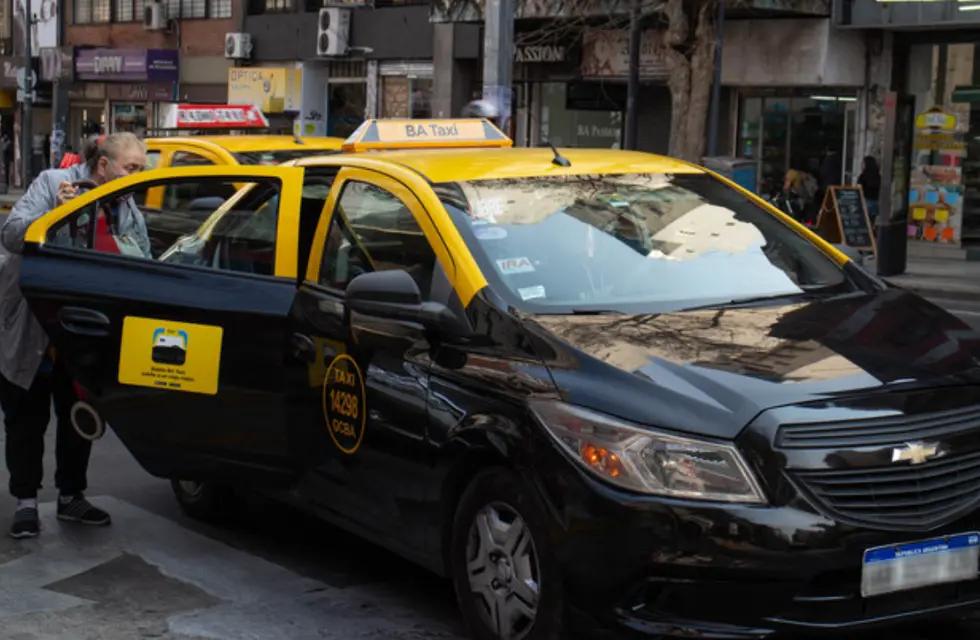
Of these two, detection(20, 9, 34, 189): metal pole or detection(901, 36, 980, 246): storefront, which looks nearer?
detection(901, 36, 980, 246): storefront

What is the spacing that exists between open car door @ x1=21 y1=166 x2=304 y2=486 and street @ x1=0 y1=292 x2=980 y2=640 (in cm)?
41

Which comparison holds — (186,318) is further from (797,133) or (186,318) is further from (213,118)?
(797,133)

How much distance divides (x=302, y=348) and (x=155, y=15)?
118 feet

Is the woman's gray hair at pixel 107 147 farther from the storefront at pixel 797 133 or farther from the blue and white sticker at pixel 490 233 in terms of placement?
the storefront at pixel 797 133

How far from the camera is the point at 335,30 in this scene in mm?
33594

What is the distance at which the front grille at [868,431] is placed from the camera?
418 cm

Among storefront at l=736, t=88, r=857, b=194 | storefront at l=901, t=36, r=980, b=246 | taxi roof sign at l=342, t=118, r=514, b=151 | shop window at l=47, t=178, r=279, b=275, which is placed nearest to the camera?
shop window at l=47, t=178, r=279, b=275

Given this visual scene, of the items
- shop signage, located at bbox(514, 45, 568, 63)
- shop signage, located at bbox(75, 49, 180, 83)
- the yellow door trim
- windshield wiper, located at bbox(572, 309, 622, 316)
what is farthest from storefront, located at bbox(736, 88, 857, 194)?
windshield wiper, located at bbox(572, 309, 622, 316)

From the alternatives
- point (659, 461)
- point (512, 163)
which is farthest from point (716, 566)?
point (512, 163)

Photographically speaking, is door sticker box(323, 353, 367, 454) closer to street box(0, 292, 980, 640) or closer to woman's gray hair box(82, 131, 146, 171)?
street box(0, 292, 980, 640)

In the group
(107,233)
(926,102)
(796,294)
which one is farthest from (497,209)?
(926,102)

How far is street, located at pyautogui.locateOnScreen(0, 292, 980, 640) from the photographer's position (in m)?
5.25

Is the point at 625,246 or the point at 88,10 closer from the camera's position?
the point at 625,246

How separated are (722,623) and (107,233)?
11.7 feet
